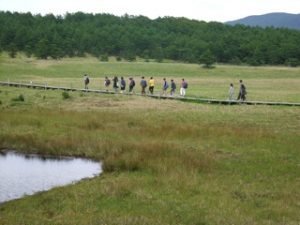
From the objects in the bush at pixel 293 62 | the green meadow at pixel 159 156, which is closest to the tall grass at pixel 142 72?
the bush at pixel 293 62

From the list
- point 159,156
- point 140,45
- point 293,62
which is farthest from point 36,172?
point 140,45

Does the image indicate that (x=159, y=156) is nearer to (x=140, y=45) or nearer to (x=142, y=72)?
(x=142, y=72)

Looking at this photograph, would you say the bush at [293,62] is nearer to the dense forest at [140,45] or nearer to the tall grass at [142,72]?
the dense forest at [140,45]

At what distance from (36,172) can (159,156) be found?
5.26m

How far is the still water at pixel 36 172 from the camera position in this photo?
822 inches

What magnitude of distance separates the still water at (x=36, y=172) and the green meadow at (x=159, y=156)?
3.10ft

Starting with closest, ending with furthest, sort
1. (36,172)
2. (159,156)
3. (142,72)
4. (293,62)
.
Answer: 1. (36,172)
2. (159,156)
3. (142,72)
4. (293,62)

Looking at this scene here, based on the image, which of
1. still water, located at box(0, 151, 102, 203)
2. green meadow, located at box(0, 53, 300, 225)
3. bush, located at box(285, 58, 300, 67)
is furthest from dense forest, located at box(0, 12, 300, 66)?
still water, located at box(0, 151, 102, 203)

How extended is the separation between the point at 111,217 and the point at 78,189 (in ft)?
12.7

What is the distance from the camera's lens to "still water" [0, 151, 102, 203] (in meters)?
20.9

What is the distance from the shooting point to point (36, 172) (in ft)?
78.3

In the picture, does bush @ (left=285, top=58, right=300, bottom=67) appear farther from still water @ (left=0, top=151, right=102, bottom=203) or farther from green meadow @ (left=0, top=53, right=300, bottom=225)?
still water @ (left=0, top=151, right=102, bottom=203)

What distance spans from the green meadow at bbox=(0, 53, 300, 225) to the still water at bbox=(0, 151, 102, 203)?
0.94 m

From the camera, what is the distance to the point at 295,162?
2342cm
